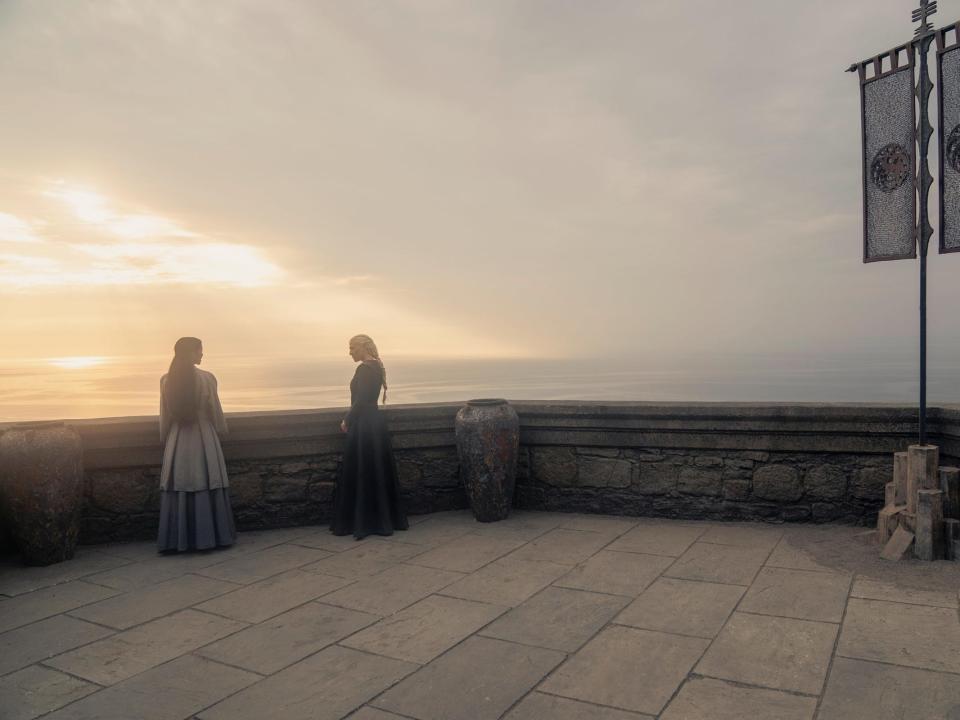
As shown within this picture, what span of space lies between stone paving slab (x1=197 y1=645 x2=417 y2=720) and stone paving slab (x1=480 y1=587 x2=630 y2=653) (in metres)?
0.70

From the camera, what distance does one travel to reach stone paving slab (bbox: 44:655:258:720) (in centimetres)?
313

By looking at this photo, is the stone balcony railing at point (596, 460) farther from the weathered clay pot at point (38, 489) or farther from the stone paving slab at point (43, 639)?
the stone paving slab at point (43, 639)

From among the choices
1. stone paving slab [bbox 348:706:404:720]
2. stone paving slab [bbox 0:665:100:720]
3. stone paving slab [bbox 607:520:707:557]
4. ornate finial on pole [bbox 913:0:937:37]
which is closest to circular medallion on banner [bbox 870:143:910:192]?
ornate finial on pole [bbox 913:0:937:37]

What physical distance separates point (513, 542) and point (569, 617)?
1.72 meters

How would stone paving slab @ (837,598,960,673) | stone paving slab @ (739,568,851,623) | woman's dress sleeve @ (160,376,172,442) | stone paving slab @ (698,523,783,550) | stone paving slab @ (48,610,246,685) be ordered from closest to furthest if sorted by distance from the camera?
stone paving slab @ (837,598,960,673) → stone paving slab @ (48,610,246,685) → stone paving slab @ (739,568,851,623) → stone paving slab @ (698,523,783,550) → woman's dress sleeve @ (160,376,172,442)

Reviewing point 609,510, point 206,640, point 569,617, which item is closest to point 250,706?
point 206,640

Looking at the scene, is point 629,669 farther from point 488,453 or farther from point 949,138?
point 949,138

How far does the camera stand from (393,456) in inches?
258

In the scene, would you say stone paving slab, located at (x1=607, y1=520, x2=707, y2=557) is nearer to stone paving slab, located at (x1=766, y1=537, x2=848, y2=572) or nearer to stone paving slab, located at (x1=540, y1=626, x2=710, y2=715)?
stone paving slab, located at (x1=766, y1=537, x2=848, y2=572)

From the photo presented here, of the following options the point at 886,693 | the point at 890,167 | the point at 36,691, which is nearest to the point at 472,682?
the point at 886,693

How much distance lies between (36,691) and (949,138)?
674 centimetres

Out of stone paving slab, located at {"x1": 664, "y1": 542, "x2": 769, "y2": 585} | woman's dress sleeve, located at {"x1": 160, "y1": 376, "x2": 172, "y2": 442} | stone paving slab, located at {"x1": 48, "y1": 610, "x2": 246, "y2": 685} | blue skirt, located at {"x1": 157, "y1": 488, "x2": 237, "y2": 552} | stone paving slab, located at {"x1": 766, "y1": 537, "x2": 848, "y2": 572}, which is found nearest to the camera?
stone paving slab, located at {"x1": 48, "y1": 610, "x2": 246, "y2": 685}

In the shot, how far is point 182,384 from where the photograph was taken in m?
5.87

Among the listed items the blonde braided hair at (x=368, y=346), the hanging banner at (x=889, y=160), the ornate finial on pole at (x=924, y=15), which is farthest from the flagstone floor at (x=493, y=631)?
the ornate finial on pole at (x=924, y=15)
